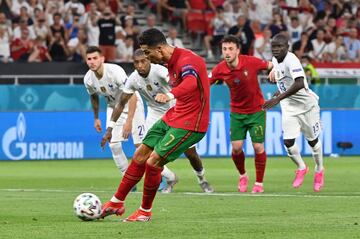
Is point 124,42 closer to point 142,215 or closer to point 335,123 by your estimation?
point 335,123

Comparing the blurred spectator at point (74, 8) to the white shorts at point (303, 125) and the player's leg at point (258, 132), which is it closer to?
the white shorts at point (303, 125)

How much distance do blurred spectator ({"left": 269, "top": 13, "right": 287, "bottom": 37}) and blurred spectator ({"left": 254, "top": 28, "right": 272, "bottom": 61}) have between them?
0.53m

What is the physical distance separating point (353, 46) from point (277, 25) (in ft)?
8.06

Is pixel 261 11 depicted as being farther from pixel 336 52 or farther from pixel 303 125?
pixel 303 125

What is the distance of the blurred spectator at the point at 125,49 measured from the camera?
3228 cm

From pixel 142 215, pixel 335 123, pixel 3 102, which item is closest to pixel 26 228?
pixel 142 215

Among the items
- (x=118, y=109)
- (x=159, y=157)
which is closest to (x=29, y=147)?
(x=118, y=109)

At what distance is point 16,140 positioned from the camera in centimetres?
2731

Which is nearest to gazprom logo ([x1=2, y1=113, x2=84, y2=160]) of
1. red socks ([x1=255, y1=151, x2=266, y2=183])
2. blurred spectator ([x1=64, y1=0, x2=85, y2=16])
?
blurred spectator ([x1=64, y1=0, x2=85, y2=16])

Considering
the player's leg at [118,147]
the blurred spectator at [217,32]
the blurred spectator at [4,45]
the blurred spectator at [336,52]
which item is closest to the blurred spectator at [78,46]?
the blurred spectator at [4,45]

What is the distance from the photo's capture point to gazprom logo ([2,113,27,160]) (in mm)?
27203

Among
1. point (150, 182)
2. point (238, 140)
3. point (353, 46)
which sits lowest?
point (353, 46)

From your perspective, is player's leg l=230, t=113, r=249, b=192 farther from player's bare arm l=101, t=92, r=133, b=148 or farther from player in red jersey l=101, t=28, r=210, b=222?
player in red jersey l=101, t=28, r=210, b=222

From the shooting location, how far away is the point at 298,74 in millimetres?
17875
